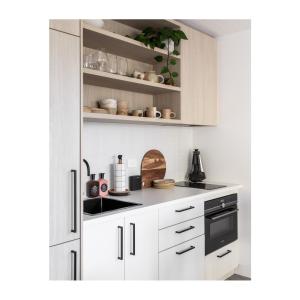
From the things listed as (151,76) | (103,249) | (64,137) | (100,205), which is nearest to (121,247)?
(103,249)

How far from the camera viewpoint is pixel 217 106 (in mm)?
3459

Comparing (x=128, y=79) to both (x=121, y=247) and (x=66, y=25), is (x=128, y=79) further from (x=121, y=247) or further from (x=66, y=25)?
(x=121, y=247)

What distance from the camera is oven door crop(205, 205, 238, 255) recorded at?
2775 millimetres

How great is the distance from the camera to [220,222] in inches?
116

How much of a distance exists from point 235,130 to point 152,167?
0.96 meters

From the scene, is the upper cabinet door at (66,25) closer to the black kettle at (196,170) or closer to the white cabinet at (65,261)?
the white cabinet at (65,261)

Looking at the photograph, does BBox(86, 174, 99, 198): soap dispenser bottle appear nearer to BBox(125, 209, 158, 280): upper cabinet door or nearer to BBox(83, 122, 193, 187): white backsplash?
BBox(83, 122, 193, 187): white backsplash

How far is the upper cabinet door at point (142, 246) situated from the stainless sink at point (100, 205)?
0.25m

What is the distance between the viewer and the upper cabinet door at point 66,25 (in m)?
1.61

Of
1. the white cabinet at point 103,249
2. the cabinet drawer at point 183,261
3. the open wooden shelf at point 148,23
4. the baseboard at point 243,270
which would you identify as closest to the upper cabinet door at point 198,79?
the open wooden shelf at point 148,23

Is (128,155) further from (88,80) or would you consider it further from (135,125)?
(88,80)

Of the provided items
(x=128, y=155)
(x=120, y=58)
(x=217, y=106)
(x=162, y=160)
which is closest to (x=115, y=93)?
(x=120, y=58)

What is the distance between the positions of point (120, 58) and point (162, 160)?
3.75ft

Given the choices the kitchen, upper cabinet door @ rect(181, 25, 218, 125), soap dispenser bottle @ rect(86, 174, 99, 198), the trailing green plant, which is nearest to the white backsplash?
the kitchen
